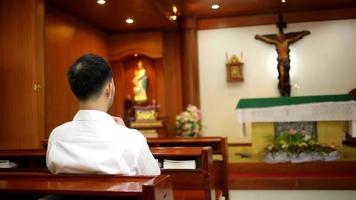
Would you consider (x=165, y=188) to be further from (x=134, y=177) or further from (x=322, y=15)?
(x=322, y=15)

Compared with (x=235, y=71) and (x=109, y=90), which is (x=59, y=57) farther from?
(x=109, y=90)

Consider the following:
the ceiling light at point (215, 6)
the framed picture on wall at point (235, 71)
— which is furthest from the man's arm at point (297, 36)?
the ceiling light at point (215, 6)

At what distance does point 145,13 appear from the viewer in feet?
18.5

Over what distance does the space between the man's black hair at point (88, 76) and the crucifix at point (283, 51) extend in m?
5.71

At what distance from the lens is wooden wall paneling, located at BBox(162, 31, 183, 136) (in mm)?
7113

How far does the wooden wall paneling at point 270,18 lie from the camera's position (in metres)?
6.57

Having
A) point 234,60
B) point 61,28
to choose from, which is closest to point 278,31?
point 234,60

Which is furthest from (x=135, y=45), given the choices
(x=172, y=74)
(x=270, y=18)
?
(x=270, y=18)

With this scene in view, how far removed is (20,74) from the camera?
4090 millimetres

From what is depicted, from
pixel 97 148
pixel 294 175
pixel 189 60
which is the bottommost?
pixel 294 175

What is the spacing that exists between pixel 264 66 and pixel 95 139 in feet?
19.4

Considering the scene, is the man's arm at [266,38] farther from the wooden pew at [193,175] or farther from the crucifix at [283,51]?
the wooden pew at [193,175]

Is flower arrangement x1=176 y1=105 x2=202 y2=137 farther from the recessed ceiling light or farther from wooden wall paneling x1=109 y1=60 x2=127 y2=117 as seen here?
the recessed ceiling light

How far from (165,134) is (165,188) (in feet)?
18.3
